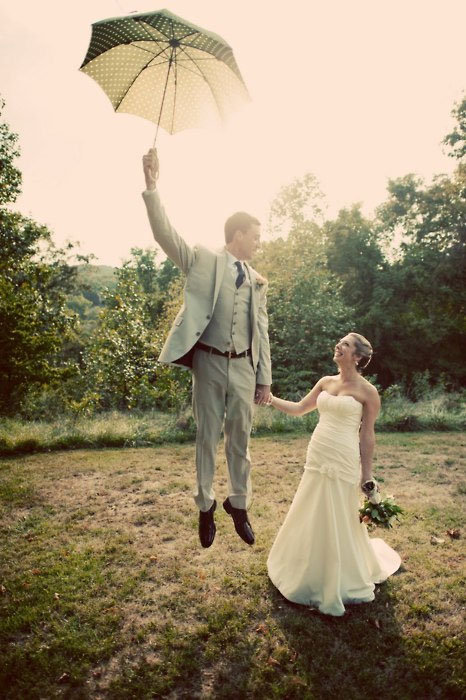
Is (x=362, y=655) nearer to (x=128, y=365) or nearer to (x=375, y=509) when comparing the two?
(x=375, y=509)

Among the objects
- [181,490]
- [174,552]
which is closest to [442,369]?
[181,490]

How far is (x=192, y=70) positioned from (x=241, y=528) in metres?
3.66

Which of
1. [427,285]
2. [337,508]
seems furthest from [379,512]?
[427,285]

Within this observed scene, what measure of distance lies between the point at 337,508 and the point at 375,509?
1.11ft

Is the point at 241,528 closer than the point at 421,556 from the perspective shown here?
Yes

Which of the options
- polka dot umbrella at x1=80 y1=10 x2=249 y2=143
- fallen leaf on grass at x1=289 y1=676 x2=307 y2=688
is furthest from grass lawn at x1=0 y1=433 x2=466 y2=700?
polka dot umbrella at x1=80 y1=10 x2=249 y2=143

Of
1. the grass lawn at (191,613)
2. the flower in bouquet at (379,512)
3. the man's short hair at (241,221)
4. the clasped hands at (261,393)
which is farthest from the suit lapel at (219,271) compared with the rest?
the grass lawn at (191,613)

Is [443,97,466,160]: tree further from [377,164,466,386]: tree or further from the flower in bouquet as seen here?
the flower in bouquet

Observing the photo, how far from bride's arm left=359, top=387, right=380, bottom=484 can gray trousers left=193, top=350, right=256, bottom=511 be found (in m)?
0.98

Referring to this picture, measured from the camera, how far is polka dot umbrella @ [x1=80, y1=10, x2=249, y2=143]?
2951 millimetres

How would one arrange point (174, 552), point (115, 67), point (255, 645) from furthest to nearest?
point (174, 552), point (115, 67), point (255, 645)

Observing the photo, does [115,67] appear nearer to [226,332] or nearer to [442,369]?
[226,332]

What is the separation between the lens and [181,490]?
6.32 m

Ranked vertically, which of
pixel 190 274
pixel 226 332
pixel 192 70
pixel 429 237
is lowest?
pixel 226 332
